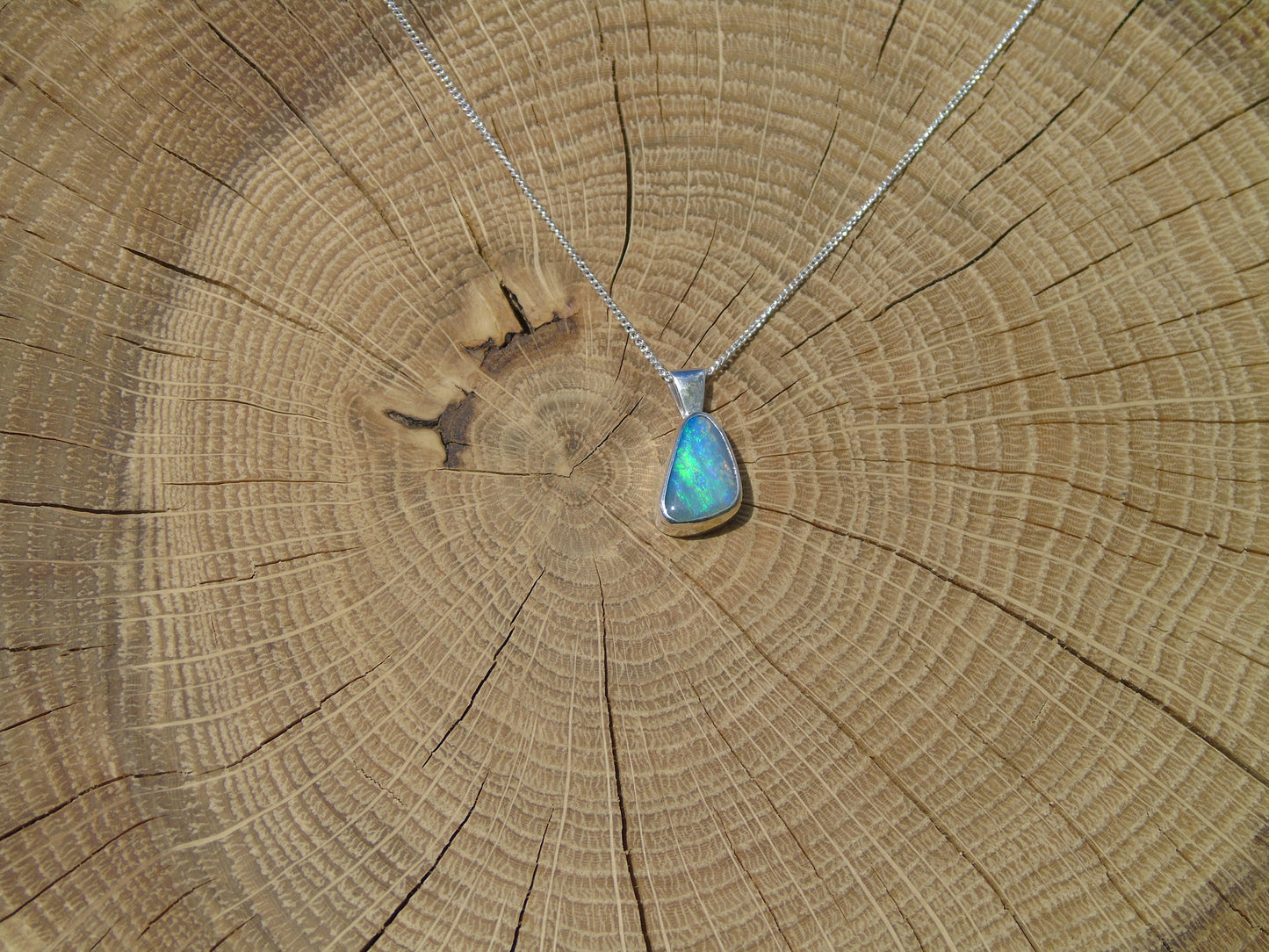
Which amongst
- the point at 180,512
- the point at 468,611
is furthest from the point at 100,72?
the point at 468,611

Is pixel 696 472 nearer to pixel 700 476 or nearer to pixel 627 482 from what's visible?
pixel 700 476

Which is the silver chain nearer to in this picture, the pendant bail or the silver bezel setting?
the pendant bail

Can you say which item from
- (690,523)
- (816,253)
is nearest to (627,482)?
(690,523)

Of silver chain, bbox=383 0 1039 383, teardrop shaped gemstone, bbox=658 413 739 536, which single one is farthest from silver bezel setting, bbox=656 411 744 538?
silver chain, bbox=383 0 1039 383

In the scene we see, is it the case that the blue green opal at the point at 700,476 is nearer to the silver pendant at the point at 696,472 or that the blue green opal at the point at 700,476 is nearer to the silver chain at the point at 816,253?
the silver pendant at the point at 696,472

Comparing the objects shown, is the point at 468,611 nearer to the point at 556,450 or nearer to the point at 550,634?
the point at 550,634
